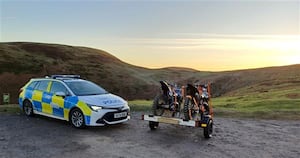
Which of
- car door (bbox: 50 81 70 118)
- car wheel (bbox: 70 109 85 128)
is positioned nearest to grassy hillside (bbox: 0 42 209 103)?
car door (bbox: 50 81 70 118)

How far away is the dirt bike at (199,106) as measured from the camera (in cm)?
952

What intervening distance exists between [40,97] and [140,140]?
4.98 m

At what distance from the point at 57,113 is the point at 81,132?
1.81 metres

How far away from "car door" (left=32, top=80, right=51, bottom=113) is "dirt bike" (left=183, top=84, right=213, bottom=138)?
5237 millimetres

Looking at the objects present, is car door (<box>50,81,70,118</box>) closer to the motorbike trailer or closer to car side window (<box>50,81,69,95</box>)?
car side window (<box>50,81,69,95</box>)

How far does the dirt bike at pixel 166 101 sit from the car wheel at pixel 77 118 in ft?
7.73

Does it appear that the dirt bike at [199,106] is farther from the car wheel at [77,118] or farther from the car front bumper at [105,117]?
the car wheel at [77,118]

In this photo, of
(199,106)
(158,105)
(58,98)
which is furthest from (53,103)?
(199,106)

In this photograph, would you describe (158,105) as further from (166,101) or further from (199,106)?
(199,106)

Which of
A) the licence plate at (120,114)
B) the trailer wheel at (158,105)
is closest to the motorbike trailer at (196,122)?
the trailer wheel at (158,105)

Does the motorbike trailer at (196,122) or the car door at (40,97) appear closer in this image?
the motorbike trailer at (196,122)

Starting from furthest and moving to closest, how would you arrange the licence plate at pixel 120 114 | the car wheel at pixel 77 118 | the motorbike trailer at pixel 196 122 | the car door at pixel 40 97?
the car door at pixel 40 97 → the licence plate at pixel 120 114 → the car wheel at pixel 77 118 → the motorbike trailer at pixel 196 122

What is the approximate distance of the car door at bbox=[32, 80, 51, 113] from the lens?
1202 centimetres

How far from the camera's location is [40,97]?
40.2ft
